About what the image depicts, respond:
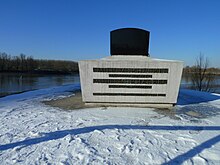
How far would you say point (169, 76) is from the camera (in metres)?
8.28

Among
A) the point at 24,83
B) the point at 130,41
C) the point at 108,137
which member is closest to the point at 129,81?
the point at 130,41

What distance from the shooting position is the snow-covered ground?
12.1 feet

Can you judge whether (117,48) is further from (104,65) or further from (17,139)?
(17,139)

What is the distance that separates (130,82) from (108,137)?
160 inches

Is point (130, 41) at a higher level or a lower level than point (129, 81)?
higher

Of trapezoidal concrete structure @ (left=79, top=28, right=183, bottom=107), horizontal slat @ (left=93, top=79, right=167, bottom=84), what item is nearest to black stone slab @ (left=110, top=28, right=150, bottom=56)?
trapezoidal concrete structure @ (left=79, top=28, right=183, bottom=107)

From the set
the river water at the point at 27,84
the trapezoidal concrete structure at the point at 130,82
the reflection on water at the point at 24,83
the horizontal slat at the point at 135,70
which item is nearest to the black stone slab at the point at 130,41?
the trapezoidal concrete structure at the point at 130,82

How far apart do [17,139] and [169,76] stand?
6.04 meters

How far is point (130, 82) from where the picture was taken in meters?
8.50

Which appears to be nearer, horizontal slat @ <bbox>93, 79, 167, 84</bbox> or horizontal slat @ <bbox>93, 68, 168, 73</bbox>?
horizontal slat @ <bbox>93, 68, 168, 73</bbox>

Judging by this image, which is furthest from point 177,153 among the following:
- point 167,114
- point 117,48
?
point 117,48

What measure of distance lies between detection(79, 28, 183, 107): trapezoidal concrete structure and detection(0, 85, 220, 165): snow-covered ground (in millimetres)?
1271

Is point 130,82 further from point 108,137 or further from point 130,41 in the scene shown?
point 108,137

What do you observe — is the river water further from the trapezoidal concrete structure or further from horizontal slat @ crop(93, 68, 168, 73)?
horizontal slat @ crop(93, 68, 168, 73)
